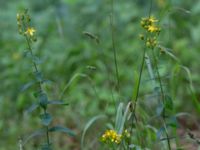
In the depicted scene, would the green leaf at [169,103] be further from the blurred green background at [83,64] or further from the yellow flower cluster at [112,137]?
the blurred green background at [83,64]

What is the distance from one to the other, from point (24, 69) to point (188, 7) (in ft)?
6.46

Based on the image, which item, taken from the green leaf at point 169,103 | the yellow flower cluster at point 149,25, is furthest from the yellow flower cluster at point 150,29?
the green leaf at point 169,103

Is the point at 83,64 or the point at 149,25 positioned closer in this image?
the point at 149,25

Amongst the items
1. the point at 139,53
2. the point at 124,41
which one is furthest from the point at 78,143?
the point at 124,41

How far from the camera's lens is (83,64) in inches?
157

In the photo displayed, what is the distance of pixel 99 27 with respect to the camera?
184 inches

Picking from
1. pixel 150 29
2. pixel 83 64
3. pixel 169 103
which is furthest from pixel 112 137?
pixel 83 64

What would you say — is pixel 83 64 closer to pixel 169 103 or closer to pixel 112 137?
pixel 169 103

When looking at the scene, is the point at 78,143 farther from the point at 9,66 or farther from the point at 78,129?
the point at 9,66

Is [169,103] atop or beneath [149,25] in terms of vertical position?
beneath

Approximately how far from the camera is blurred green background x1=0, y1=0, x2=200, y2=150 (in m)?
3.38

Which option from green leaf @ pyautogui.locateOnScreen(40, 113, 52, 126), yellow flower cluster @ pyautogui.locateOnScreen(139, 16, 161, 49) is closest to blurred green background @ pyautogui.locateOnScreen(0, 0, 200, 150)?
green leaf @ pyautogui.locateOnScreen(40, 113, 52, 126)

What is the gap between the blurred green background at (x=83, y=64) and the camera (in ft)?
11.1

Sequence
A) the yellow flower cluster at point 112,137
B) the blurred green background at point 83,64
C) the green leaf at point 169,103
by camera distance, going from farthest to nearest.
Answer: the blurred green background at point 83,64, the green leaf at point 169,103, the yellow flower cluster at point 112,137
